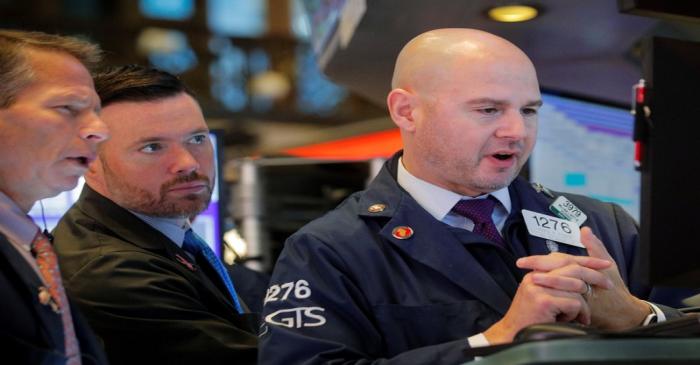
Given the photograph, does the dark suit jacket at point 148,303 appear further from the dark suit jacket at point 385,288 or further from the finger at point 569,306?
the finger at point 569,306

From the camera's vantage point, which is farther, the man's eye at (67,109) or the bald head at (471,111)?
the bald head at (471,111)

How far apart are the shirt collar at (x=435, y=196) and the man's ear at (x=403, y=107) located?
0.10 m

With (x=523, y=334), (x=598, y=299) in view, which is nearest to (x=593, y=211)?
(x=598, y=299)

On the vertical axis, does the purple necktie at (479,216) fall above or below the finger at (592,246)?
below

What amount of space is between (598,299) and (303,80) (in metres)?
11.7

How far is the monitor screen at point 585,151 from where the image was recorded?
3.24 meters

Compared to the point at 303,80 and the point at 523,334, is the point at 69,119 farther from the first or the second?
the point at 303,80

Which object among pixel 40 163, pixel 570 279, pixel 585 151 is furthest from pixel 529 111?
pixel 585 151

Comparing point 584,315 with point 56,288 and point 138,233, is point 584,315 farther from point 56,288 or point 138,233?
point 138,233

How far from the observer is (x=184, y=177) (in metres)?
2.54

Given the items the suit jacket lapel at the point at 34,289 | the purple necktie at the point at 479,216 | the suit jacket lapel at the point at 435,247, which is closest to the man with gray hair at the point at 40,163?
the suit jacket lapel at the point at 34,289

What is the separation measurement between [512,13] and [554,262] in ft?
4.82

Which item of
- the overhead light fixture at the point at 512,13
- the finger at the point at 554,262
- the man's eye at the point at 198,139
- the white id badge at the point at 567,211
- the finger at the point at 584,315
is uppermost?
the finger at the point at 554,262

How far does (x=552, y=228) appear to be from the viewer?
1946 millimetres
